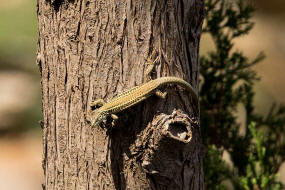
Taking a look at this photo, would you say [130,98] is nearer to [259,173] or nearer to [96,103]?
[96,103]

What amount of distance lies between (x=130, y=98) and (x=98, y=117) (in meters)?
0.21

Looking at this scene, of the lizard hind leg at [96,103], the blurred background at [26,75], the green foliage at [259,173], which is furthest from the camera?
the blurred background at [26,75]

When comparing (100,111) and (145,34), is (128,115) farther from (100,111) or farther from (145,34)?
(145,34)

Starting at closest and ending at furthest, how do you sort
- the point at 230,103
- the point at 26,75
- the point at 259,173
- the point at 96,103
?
the point at 96,103 < the point at 259,173 < the point at 230,103 < the point at 26,75

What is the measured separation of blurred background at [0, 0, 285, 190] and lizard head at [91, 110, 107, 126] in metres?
6.79

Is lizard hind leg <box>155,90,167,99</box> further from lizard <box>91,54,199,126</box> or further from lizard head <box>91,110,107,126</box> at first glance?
lizard head <box>91,110,107,126</box>

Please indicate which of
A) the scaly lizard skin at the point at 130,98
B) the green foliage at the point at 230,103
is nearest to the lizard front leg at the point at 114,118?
the scaly lizard skin at the point at 130,98

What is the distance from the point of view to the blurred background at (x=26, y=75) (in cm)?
916

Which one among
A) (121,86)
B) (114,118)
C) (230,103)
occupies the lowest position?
(114,118)

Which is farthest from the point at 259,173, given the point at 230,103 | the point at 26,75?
the point at 26,75

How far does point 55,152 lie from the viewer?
2.47 m

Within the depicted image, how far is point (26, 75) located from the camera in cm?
985

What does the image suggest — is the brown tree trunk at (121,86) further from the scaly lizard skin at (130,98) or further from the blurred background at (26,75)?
the blurred background at (26,75)

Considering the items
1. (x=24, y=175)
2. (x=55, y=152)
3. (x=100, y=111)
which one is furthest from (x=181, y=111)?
(x=24, y=175)
